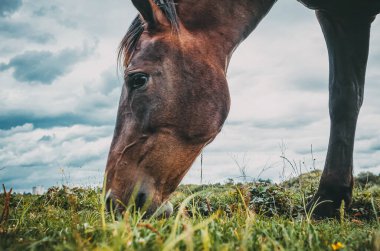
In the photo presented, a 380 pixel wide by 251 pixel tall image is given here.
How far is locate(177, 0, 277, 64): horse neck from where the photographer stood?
3596 mm

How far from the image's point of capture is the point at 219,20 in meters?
3.67

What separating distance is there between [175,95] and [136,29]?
34.7 inches

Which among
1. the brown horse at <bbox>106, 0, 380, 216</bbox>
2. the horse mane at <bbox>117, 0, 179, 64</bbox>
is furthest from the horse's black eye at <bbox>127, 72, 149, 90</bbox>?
the horse mane at <bbox>117, 0, 179, 64</bbox>

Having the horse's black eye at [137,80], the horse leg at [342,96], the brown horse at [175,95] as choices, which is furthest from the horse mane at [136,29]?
the horse leg at [342,96]

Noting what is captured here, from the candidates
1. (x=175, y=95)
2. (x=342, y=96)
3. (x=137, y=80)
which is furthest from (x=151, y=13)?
(x=342, y=96)

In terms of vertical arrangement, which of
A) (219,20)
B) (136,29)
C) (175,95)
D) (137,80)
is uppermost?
(219,20)

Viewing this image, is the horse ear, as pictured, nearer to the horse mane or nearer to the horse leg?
the horse mane

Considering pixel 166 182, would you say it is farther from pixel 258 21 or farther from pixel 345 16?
pixel 345 16

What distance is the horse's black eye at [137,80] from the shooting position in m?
3.22

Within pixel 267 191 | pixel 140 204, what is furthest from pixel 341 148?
pixel 140 204

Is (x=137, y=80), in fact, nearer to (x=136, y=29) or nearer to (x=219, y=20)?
(x=136, y=29)

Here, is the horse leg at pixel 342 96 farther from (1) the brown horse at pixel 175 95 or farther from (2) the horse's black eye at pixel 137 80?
(2) the horse's black eye at pixel 137 80

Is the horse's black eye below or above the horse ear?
below

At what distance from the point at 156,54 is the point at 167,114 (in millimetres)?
605
